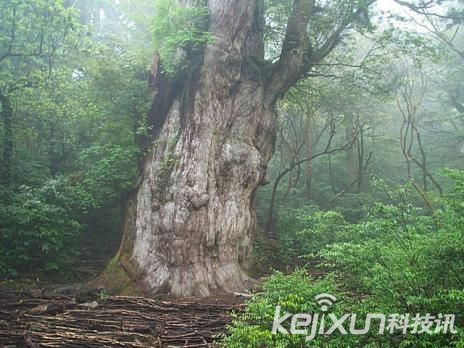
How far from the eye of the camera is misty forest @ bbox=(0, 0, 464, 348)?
4648 millimetres

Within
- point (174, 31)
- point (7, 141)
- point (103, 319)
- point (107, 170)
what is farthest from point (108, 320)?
point (7, 141)

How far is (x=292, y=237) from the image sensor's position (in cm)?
1174

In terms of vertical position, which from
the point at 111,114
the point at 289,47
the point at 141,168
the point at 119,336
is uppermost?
the point at 289,47

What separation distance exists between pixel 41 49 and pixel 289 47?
5.62 metres

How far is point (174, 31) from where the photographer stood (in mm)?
8312

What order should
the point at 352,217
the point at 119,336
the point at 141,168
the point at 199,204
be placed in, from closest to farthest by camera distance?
the point at 119,336 → the point at 199,204 → the point at 141,168 → the point at 352,217

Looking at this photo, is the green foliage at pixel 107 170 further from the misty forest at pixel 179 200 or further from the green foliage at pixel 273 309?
the green foliage at pixel 273 309

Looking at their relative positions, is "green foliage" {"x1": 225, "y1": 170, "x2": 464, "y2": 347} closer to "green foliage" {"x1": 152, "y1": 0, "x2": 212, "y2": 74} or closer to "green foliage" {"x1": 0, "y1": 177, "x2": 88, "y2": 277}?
"green foliage" {"x1": 152, "y1": 0, "x2": 212, "y2": 74}

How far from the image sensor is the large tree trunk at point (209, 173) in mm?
7738

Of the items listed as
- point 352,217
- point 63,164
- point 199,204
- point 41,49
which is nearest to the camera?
point 199,204

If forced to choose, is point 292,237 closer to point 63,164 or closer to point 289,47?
point 289,47

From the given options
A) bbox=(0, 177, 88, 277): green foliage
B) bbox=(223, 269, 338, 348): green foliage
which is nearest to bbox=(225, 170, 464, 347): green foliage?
bbox=(223, 269, 338, 348): green foliage

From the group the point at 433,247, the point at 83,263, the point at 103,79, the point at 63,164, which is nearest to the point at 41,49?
the point at 103,79

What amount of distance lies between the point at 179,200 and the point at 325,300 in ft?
14.1
